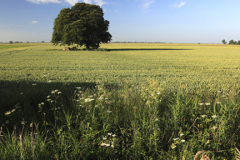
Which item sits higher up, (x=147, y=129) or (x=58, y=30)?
(x=58, y=30)

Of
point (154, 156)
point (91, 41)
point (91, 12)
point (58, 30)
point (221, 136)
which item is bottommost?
point (154, 156)

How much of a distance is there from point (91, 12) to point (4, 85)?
135 ft

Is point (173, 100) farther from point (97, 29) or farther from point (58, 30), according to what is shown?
point (58, 30)

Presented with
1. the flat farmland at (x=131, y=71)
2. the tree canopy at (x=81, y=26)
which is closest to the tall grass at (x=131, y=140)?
the flat farmland at (x=131, y=71)

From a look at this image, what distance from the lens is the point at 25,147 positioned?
284cm

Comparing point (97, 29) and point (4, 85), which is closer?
point (4, 85)

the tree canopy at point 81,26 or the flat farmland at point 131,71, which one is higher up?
the tree canopy at point 81,26

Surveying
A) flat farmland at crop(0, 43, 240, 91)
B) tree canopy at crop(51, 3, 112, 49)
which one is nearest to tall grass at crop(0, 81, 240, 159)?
flat farmland at crop(0, 43, 240, 91)

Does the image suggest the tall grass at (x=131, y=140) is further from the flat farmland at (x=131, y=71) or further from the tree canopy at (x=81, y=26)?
the tree canopy at (x=81, y=26)

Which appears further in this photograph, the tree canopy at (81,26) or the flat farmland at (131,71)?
the tree canopy at (81,26)

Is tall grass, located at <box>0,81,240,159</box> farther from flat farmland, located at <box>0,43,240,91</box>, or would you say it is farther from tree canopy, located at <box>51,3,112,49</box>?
tree canopy, located at <box>51,3,112,49</box>

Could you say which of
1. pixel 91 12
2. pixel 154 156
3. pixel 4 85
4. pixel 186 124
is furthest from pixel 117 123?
pixel 91 12

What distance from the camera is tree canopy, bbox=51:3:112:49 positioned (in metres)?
40.7

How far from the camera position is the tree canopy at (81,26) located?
4072cm
